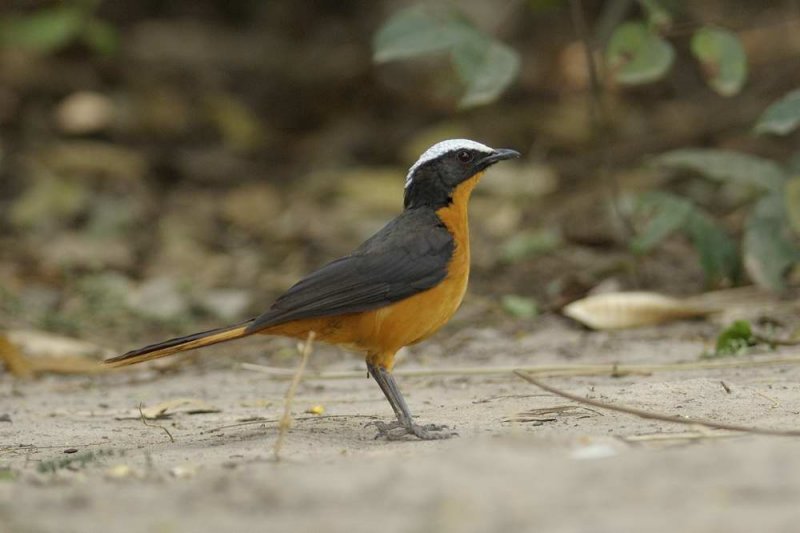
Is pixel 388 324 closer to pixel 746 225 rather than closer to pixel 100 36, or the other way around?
pixel 746 225

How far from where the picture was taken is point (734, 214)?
8383 mm

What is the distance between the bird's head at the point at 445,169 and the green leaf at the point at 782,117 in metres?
1.44

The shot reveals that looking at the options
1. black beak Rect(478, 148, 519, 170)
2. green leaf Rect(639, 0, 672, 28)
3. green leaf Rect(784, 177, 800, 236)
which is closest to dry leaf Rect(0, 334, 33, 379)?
black beak Rect(478, 148, 519, 170)

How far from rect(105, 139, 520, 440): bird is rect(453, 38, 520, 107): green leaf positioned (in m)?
1.38

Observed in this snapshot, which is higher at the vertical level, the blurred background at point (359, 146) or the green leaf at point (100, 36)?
the green leaf at point (100, 36)

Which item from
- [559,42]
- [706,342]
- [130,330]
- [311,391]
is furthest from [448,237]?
[559,42]

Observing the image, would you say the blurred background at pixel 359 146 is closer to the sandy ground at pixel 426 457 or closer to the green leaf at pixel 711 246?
the green leaf at pixel 711 246

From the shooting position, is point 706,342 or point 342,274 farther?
point 706,342

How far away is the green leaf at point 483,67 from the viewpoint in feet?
20.1

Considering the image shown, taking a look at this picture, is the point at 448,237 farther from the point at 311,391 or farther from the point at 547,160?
the point at 547,160

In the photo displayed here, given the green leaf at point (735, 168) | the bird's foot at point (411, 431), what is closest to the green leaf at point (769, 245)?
the green leaf at point (735, 168)

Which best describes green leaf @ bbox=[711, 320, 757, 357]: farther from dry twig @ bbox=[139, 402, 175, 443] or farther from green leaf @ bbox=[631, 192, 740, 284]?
dry twig @ bbox=[139, 402, 175, 443]

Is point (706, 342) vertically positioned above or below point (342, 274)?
below

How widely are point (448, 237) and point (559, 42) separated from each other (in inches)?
286
